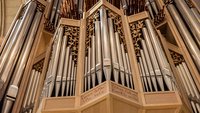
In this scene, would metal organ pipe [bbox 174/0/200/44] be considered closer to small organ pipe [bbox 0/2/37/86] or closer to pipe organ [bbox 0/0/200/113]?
pipe organ [bbox 0/0/200/113]

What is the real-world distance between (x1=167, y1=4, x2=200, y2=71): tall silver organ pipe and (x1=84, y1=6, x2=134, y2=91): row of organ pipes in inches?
36.2

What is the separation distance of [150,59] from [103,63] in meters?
0.65

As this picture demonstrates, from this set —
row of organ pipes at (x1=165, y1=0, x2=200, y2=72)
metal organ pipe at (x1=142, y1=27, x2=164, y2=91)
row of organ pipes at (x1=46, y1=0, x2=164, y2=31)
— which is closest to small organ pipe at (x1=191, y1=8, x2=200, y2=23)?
row of organ pipes at (x1=165, y1=0, x2=200, y2=72)

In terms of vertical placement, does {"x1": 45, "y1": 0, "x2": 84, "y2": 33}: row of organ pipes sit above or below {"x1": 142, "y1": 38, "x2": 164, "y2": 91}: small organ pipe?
above

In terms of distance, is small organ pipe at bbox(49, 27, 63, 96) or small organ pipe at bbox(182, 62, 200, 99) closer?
small organ pipe at bbox(49, 27, 63, 96)

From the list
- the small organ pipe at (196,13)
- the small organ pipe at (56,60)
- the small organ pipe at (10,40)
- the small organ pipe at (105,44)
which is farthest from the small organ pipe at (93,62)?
the small organ pipe at (196,13)

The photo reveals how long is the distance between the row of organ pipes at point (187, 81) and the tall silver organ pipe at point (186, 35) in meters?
0.24

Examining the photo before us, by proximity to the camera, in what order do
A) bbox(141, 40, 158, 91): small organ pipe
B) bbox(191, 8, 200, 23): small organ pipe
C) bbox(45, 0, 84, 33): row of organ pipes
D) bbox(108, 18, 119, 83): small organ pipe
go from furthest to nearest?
bbox(45, 0, 84, 33): row of organ pipes < bbox(191, 8, 200, 23): small organ pipe < bbox(141, 40, 158, 91): small organ pipe < bbox(108, 18, 119, 83): small organ pipe

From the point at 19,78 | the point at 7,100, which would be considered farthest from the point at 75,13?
the point at 7,100

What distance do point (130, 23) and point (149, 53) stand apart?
2.73 ft

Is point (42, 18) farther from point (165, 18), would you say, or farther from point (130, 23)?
point (165, 18)

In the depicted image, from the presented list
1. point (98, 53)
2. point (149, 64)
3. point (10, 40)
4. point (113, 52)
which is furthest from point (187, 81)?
point (10, 40)

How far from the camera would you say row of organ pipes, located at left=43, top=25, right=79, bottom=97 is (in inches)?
132

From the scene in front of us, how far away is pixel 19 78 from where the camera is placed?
389cm
